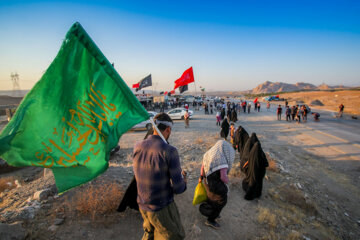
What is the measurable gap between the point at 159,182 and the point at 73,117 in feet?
3.90

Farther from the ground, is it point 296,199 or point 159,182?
point 159,182

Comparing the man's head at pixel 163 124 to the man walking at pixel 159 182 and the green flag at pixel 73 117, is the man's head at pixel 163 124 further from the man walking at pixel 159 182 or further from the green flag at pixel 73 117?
the green flag at pixel 73 117

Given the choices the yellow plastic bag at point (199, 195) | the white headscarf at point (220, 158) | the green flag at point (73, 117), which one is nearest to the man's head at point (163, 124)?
the green flag at point (73, 117)

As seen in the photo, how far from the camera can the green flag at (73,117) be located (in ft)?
6.06

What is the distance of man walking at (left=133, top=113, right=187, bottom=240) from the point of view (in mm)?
1783

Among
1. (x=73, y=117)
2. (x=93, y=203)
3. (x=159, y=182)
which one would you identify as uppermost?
(x=73, y=117)

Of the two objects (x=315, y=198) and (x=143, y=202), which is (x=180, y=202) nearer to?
(x=143, y=202)

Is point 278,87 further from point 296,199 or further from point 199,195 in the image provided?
point 199,195

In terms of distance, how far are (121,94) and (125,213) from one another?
244 centimetres

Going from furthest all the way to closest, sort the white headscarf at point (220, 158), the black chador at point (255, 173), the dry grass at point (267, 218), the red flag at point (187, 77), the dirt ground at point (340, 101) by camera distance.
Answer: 1. the dirt ground at point (340, 101)
2. the red flag at point (187, 77)
3. the black chador at point (255, 173)
4. the dry grass at point (267, 218)
5. the white headscarf at point (220, 158)

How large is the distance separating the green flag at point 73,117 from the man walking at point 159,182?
44cm

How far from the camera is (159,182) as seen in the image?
181 cm

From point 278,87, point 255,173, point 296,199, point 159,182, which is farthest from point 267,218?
point 278,87

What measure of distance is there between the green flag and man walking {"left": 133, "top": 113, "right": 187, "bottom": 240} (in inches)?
17.4
